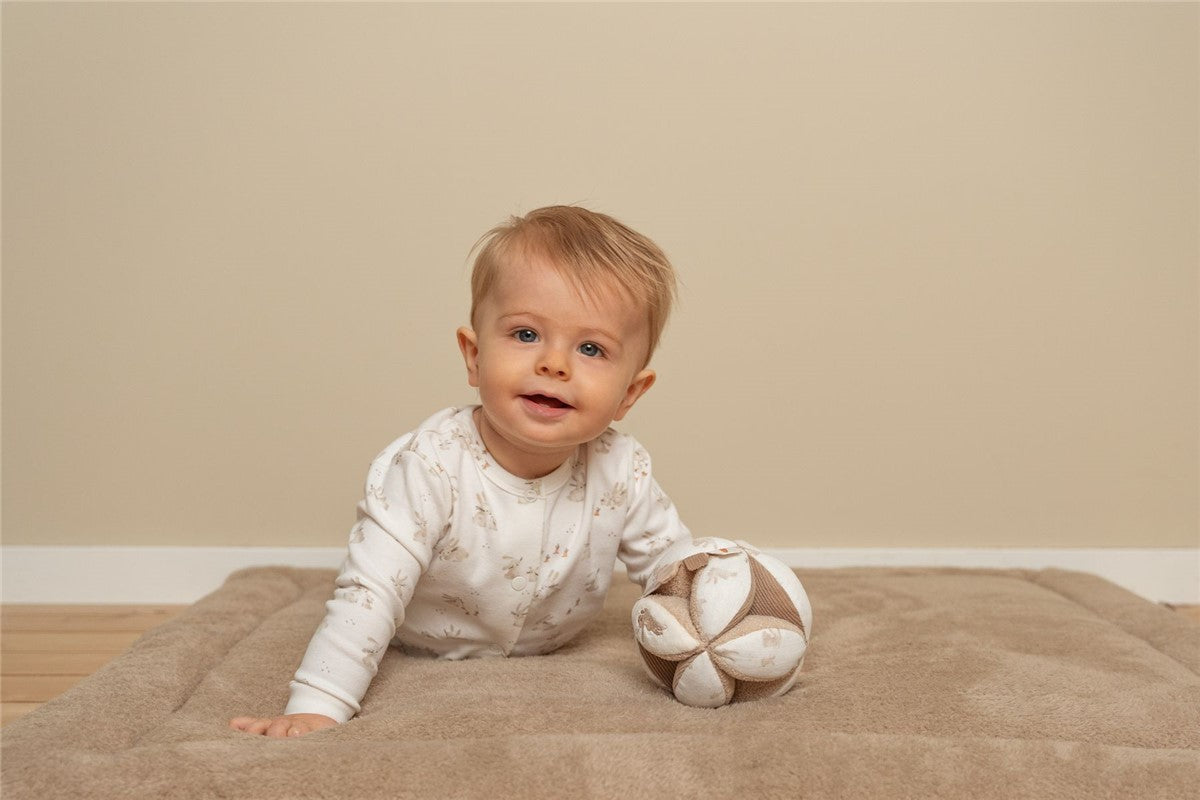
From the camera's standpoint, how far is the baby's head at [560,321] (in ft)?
4.18

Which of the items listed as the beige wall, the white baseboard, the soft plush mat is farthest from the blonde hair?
the white baseboard

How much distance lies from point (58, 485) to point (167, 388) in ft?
1.01

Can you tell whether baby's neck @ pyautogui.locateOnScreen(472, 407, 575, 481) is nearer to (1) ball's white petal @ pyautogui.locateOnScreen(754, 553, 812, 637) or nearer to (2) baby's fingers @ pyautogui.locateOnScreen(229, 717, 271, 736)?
(1) ball's white petal @ pyautogui.locateOnScreen(754, 553, 812, 637)

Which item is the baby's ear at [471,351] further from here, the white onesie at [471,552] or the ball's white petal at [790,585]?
the ball's white petal at [790,585]

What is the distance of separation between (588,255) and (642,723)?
53cm

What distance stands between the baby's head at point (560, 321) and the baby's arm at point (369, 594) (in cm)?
13

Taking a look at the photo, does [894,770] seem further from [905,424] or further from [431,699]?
[905,424]

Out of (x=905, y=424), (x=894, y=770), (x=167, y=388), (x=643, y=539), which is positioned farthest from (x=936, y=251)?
(x=167, y=388)

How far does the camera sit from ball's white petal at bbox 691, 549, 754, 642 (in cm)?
120

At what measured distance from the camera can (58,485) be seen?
7.41 feet

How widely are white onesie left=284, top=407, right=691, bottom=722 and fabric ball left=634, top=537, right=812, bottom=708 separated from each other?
7.2 inches

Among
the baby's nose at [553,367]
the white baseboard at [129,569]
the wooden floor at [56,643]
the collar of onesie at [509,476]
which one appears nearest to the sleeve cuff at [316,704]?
the collar of onesie at [509,476]

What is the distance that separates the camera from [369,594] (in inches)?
49.2

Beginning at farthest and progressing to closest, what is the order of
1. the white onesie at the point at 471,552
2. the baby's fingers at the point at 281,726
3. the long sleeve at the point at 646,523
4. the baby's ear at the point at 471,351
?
1. the long sleeve at the point at 646,523
2. the baby's ear at the point at 471,351
3. the white onesie at the point at 471,552
4. the baby's fingers at the point at 281,726
